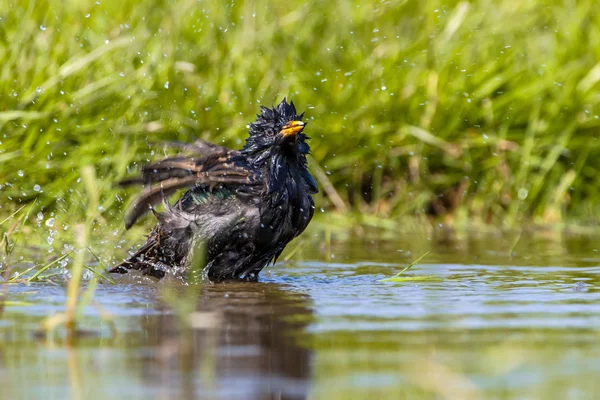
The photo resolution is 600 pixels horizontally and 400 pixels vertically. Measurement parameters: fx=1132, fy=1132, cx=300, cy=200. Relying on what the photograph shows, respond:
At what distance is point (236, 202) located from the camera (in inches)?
219

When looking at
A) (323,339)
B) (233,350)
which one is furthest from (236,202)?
(233,350)

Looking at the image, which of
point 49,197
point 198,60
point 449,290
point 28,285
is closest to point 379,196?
point 198,60

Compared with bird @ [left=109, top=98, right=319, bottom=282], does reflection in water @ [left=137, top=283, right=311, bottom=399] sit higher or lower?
lower

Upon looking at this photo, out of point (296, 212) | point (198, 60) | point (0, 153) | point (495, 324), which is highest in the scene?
point (198, 60)

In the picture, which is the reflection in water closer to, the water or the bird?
the water

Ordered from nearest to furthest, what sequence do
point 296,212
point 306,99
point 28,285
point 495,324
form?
point 495,324
point 28,285
point 296,212
point 306,99

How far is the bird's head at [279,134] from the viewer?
5566 millimetres

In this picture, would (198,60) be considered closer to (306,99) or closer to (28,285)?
(306,99)

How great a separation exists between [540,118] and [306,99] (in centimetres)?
178

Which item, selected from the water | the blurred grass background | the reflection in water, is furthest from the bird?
the blurred grass background

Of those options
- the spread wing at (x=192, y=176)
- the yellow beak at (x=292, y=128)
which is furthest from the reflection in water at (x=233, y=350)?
the yellow beak at (x=292, y=128)

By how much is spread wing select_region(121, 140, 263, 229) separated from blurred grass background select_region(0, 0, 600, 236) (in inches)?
81.1

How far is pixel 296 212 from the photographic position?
5.59 metres

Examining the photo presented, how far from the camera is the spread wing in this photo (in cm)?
525
